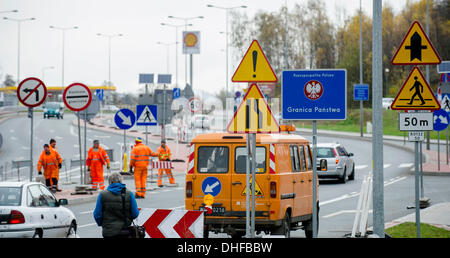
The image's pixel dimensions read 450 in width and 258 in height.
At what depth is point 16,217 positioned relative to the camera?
12039 millimetres

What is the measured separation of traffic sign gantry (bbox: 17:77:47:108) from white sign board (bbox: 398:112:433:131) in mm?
9024

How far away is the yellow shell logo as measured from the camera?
2098 inches

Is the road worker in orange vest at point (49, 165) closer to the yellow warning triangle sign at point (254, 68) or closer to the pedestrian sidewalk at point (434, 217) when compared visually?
the pedestrian sidewalk at point (434, 217)

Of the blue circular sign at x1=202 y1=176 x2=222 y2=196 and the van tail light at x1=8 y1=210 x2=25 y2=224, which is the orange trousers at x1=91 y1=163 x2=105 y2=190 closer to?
the blue circular sign at x1=202 y1=176 x2=222 y2=196

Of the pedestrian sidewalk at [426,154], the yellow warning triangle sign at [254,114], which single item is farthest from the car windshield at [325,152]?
the yellow warning triangle sign at [254,114]

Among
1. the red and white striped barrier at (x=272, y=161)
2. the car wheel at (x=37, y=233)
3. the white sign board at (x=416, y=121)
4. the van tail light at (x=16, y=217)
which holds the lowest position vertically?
the car wheel at (x=37, y=233)

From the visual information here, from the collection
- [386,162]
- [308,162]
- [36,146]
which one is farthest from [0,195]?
[36,146]

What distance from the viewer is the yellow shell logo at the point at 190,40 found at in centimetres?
5329

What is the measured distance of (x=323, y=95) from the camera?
12.2 metres

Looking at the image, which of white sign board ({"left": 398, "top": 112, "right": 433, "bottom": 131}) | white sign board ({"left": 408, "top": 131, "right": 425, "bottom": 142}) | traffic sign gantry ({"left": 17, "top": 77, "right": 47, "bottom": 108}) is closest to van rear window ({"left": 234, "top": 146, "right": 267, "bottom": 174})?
white sign board ({"left": 398, "top": 112, "right": 433, "bottom": 131})

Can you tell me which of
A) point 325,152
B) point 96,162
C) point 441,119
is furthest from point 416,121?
point 325,152

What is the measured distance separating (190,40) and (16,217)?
4268 cm

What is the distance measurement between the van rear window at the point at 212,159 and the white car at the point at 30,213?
8.42 ft

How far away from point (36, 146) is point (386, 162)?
22.6 m
